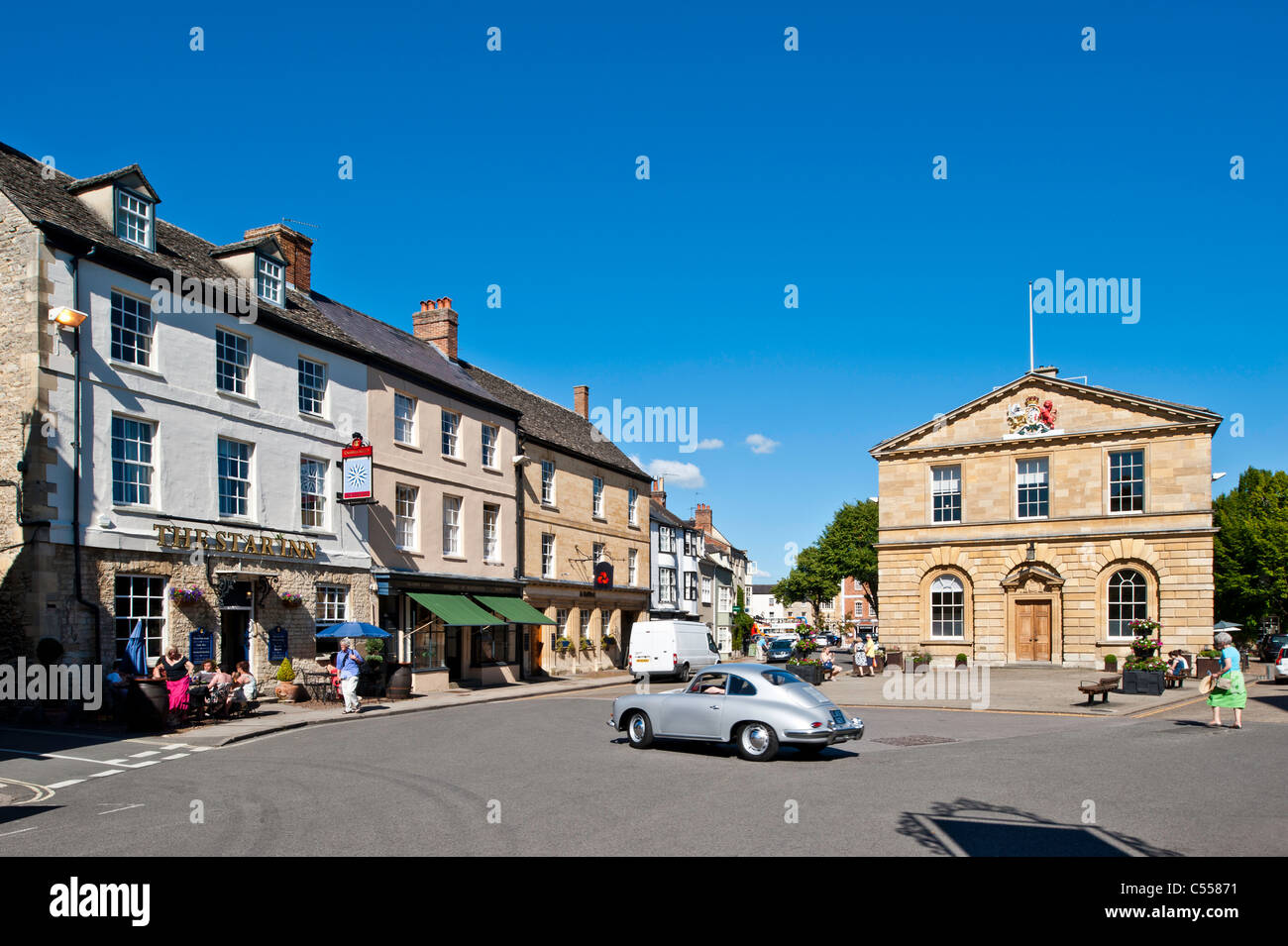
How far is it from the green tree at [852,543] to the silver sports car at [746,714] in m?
64.9

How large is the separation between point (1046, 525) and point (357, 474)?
2745cm

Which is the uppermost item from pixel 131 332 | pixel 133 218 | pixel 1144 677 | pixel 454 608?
pixel 133 218

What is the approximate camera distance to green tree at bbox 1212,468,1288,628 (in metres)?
53.0

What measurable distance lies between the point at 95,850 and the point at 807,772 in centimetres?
851

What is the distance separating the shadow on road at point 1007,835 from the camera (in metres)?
8.49

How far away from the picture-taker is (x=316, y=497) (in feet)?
87.2

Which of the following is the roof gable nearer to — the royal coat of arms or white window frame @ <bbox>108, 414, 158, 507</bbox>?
the royal coat of arms

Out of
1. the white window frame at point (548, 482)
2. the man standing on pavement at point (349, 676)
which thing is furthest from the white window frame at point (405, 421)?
the man standing on pavement at point (349, 676)

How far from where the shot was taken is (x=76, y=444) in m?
19.5

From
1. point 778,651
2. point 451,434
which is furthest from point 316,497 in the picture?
point 778,651

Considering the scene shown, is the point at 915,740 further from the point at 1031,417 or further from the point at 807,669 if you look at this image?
the point at 1031,417
